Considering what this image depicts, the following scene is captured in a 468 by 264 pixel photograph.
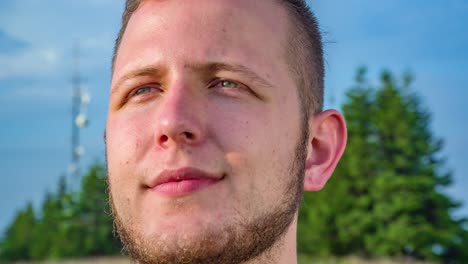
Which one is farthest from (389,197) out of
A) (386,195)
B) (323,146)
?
(323,146)

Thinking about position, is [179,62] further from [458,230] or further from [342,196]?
[458,230]

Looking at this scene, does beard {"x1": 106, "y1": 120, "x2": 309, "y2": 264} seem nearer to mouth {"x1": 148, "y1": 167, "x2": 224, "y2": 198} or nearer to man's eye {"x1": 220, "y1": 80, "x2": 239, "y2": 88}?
mouth {"x1": 148, "y1": 167, "x2": 224, "y2": 198}

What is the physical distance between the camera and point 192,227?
282 cm

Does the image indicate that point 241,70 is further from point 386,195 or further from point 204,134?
point 386,195

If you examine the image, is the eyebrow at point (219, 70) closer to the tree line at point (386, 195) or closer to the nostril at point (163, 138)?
the nostril at point (163, 138)

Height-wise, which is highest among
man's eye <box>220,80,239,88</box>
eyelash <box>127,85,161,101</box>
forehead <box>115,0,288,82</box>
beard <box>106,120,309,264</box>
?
forehead <box>115,0,288,82</box>

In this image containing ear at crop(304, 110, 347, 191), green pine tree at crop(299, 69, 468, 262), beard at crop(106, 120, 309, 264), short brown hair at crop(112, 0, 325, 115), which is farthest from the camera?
green pine tree at crop(299, 69, 468, 262)

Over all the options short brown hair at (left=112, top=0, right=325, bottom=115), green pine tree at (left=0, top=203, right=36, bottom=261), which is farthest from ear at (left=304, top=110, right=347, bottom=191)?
green pine tree at (left=0, top=203, right=36, bottom=261)

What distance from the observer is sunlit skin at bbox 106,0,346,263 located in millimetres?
2891

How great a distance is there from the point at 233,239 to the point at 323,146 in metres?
1.05

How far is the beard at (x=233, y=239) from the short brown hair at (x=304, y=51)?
0.23m

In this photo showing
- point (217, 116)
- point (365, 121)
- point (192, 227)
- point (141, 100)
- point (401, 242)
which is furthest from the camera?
point (365, 121)

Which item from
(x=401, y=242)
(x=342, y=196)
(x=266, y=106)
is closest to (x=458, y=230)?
(x=401, y=242)

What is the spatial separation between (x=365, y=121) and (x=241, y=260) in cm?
3075
